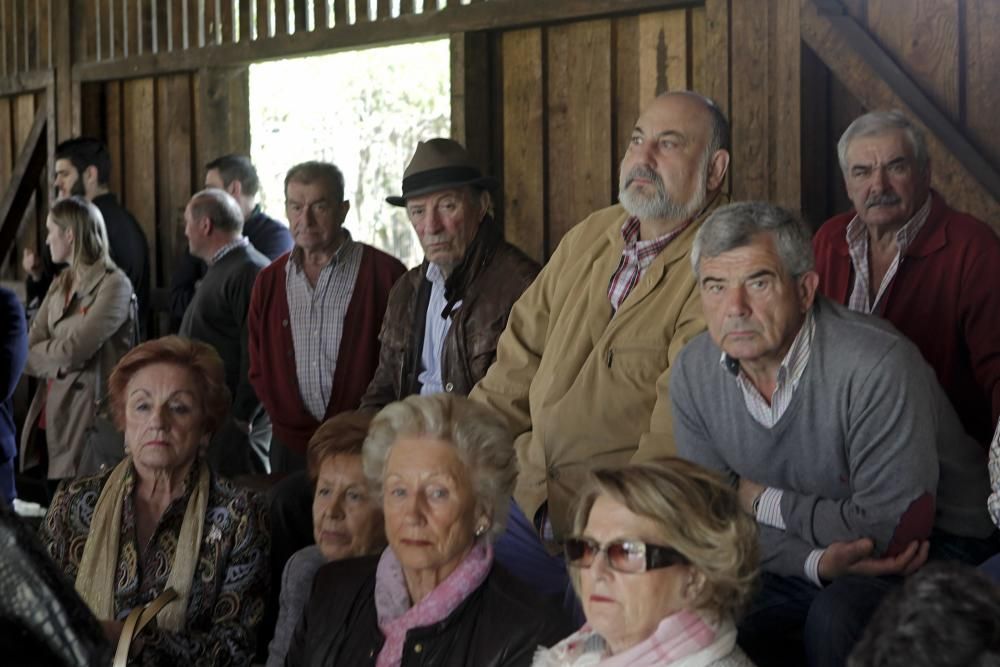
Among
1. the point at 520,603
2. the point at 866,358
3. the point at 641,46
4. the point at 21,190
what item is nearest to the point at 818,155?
the point at 641,46

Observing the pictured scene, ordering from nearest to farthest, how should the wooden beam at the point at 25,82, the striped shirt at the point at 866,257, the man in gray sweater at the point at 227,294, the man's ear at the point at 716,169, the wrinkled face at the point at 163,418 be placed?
1. the wrinkled face at the point at 163,418
2. the man's ear at the point at 716,169
3. the striped shirt at the point at 866,257
4. the man in gray sweater at the point at 227,294
5. the wooden beam at the point at 25,82

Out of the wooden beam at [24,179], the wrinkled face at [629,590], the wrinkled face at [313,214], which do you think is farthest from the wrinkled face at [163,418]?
the wooden beam at [24,179]

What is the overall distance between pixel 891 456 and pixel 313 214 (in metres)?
2.85

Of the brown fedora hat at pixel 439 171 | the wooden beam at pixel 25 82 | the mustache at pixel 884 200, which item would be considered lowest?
the mustache at pixel 884 200

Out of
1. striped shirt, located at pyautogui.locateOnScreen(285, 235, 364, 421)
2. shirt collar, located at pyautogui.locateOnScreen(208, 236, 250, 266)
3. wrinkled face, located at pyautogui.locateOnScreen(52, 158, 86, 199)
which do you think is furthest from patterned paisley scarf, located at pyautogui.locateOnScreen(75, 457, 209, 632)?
wrinkled face, located at pyautogui.locateOnScreen(52, 158, 86, 199)

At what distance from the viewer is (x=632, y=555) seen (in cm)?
238

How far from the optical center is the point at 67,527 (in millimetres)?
3398

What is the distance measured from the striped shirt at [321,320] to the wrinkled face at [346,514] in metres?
1.66

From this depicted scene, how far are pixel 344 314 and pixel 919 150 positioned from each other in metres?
2.15

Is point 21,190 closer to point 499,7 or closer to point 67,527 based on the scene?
point 499,7

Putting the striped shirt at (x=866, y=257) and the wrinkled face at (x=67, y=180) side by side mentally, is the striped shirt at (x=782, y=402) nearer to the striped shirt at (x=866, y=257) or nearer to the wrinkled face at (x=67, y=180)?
the striped shirt at (x=866, y=257)

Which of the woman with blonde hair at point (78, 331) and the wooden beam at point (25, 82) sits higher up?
the wooden beam at point (25, 82)

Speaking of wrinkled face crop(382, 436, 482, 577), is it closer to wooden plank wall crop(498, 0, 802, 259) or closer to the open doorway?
wooden plank wall crop(498, 0, 802, 259)

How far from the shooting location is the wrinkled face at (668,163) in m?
3.64
